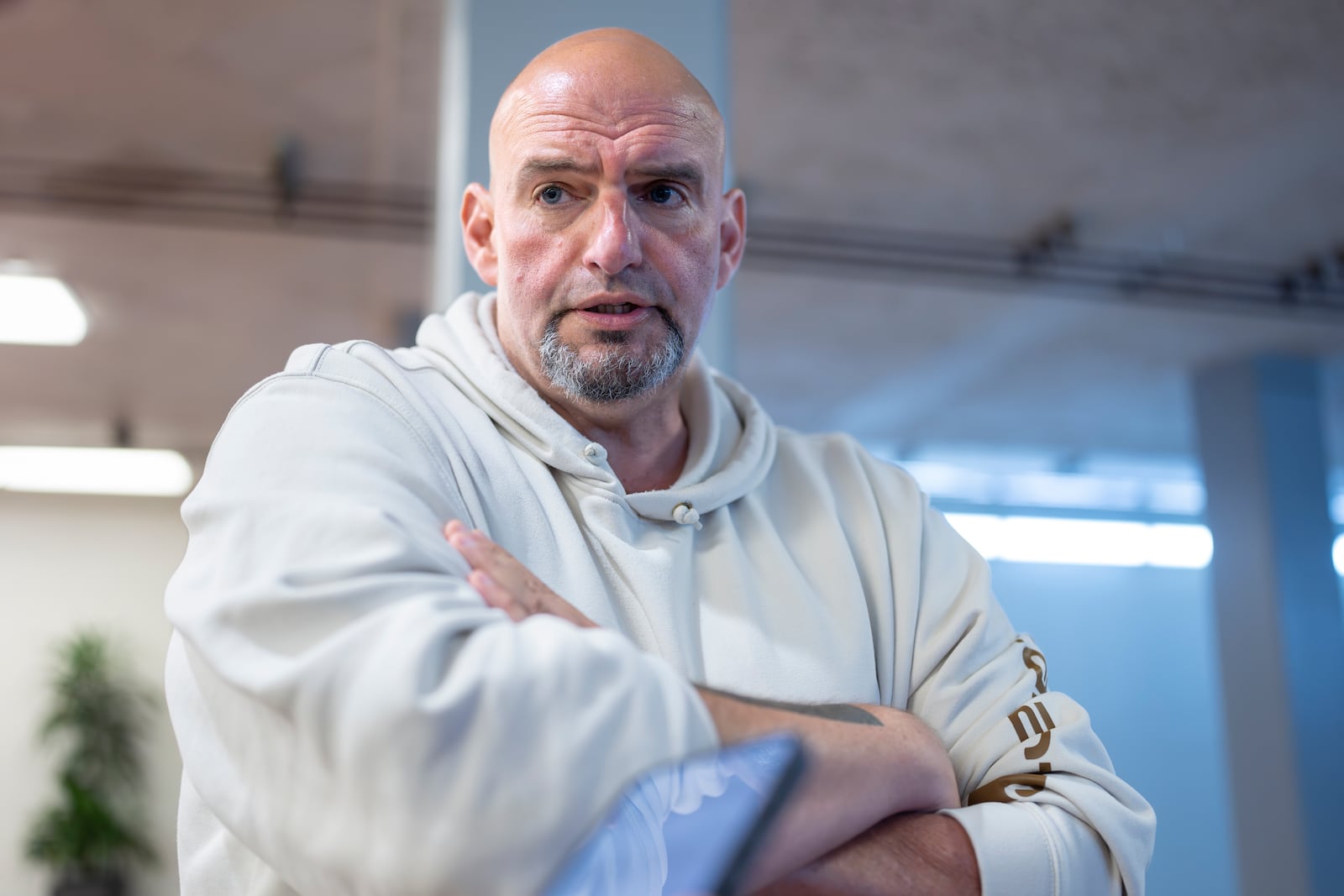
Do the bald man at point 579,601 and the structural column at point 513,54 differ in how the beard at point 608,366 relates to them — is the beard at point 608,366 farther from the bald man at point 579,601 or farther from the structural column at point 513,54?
the structural column at point 513,54

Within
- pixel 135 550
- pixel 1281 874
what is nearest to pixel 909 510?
pixel 1281 874

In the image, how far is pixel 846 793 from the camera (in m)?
0.91

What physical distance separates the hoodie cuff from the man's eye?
70cm

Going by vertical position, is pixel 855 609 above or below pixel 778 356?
below

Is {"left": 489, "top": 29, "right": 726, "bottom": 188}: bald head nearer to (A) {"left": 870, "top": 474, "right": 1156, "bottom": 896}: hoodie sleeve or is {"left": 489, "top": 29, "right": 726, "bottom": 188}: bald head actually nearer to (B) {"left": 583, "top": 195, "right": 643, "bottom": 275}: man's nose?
(B) {"left": 583, "top": 195, "right": 643, "bottom": 275}: man's nose

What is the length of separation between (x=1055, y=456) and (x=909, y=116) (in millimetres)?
4675

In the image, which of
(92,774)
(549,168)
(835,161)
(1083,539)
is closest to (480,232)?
(549,168)

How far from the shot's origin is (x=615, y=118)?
1.28 meters

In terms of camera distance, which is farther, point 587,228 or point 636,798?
Result: point 587,228

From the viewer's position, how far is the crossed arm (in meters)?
0.87

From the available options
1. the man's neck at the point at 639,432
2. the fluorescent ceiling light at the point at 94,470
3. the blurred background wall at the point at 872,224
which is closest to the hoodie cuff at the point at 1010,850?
the blurred background wall at the point at 872,224

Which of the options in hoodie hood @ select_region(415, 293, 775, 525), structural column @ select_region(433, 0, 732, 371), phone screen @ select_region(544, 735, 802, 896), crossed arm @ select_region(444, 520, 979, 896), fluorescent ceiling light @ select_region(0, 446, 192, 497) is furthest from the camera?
fluorescent ceiling light @ select_region(0, 446, 192, 497)

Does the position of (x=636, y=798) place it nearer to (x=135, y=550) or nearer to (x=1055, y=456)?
(x=1055, y=456)

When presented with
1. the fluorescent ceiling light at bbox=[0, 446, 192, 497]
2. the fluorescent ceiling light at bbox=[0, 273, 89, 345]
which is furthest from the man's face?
the fluorescent ceiling light at bbox=[0, 446, 192, 497]
